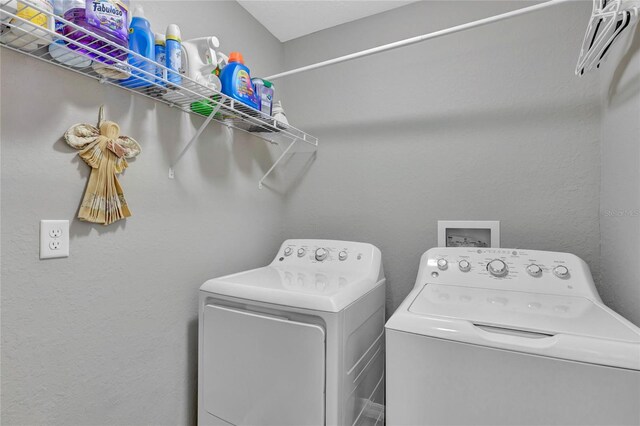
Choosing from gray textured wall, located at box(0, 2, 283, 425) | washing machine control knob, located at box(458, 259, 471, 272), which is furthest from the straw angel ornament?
washing machine control knob, located at box(458, 259, 471, 272)

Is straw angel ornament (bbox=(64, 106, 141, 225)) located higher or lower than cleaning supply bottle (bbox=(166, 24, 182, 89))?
lower

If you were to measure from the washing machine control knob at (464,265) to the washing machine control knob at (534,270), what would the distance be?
9.4 inches

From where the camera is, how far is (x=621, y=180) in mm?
1233

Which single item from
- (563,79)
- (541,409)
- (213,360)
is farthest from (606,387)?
(563,79)

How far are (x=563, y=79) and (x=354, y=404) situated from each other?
1.83m

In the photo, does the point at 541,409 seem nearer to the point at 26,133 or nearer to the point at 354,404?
the point at 354,404

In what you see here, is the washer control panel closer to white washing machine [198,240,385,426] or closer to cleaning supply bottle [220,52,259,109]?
white washing machine [198,240,385,426]

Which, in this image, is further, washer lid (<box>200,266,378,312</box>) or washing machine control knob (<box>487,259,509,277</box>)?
washing machine control knob (<box>487,259,509,277</box>)

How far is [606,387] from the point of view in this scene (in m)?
0.77

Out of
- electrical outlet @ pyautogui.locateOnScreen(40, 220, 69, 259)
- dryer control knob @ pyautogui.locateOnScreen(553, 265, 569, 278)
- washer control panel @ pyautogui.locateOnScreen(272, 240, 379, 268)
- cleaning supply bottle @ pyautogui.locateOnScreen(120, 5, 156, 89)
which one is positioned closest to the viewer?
electrical outlet @ pyautogui.locateOnScreen(40, 220, 69, 259)

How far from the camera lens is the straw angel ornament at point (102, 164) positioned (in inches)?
42.0

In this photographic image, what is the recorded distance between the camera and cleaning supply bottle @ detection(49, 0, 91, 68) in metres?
0.90

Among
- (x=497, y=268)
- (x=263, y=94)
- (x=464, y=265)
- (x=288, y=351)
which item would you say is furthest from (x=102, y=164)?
(x=497, y=268)

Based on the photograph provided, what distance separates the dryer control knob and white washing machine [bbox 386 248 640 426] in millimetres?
152
